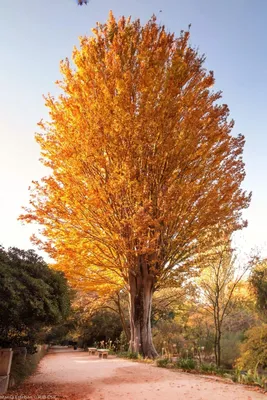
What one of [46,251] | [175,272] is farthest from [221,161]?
[46,251]

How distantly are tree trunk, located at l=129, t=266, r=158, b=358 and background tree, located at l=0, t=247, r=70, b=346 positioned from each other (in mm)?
5057

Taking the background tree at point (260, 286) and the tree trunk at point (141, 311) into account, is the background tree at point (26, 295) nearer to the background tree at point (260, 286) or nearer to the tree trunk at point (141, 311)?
the tree trunk at point (141, 311)

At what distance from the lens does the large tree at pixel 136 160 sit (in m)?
9.76

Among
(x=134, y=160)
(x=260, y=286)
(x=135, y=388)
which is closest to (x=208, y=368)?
(x=135, y=388)

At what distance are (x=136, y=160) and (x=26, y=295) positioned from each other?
6067 mm

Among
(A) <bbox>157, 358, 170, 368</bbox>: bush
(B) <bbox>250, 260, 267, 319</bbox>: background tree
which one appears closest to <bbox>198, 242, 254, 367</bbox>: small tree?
(A) <bbox>157, 358, 170, 368</bbox>: bush

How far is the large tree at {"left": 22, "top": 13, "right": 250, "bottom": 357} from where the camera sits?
9.76 metres

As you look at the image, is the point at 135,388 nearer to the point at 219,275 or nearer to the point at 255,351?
the point at 255,351

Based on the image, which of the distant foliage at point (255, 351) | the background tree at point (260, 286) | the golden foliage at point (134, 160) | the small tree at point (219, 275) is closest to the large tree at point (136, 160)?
the golden foliage at point (134, 160)

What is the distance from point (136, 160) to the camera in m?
10.3

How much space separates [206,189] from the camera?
33.3ft

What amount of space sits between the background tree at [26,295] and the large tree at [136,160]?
3.24 m

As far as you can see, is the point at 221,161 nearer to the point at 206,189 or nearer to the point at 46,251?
the point at 206,189

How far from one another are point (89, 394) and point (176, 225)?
6.16m
